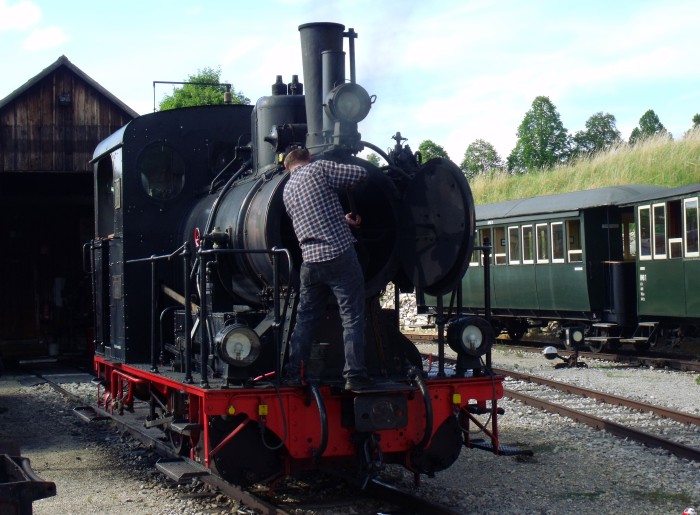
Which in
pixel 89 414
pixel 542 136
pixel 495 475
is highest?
pixel 542 136

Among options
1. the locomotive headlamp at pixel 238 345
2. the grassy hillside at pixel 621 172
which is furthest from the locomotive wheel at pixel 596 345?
the locomotive headlamp at pixel 238 345

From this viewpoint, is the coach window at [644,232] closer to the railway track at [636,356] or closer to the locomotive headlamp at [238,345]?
the railway track at [636,356]

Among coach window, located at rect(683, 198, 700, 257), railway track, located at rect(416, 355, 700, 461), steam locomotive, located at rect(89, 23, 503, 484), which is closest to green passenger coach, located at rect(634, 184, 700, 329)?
coach window, located at rect(683, 198, 700, 257)

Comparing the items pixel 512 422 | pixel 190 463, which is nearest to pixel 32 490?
pixel 190 463

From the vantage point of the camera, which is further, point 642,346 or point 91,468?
point 642,346

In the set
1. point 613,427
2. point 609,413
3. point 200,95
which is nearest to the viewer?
point 613,427

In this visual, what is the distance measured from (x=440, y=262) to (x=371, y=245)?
0.53m

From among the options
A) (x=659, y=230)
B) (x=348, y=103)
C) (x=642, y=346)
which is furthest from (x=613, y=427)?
(x=642, y=346)

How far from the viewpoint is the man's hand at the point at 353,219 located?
19.5 feet

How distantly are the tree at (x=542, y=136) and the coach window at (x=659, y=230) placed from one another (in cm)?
3963

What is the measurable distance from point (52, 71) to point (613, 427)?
12.2 m

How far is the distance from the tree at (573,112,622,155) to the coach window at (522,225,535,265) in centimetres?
4380

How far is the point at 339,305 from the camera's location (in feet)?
19.1

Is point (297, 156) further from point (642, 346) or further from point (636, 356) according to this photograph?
point (642, 346)
